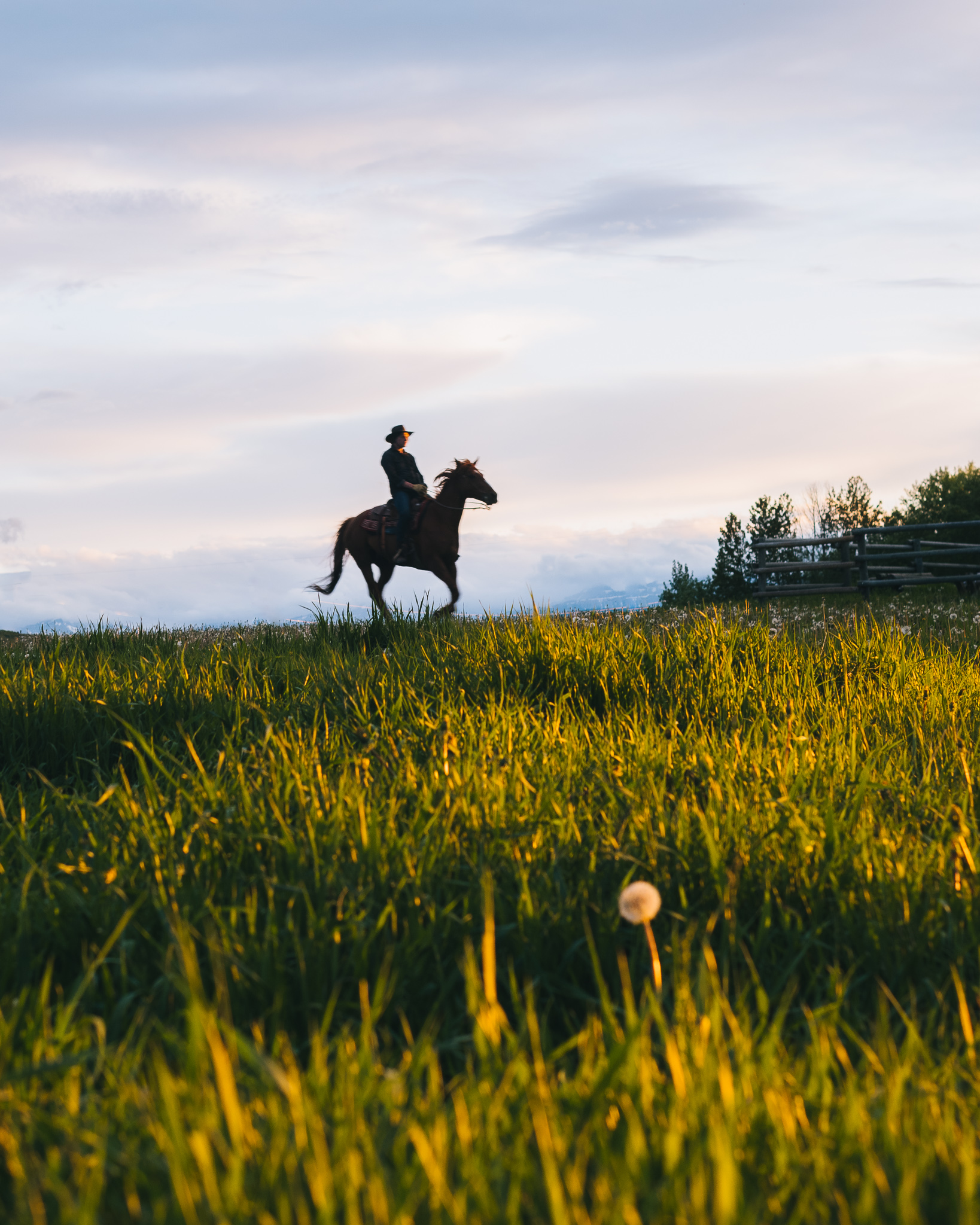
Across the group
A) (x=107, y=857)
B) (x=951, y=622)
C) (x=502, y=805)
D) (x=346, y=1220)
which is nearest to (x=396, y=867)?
(x=502, y=805)

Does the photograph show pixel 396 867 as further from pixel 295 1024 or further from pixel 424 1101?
pixel 424 1101

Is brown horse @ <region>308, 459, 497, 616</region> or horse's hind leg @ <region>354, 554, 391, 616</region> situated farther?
horse's hind leg @ <region>354, 554, 391, 616</region>

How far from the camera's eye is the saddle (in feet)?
61.5

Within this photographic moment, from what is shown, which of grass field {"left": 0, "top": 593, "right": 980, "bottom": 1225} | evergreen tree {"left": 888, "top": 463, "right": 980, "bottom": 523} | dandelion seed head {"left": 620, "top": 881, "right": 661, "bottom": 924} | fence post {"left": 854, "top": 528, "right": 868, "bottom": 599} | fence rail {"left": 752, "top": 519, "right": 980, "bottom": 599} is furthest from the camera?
evergreen tree {"left": 888, "top": 463, "right": 980, "bottom": 523}

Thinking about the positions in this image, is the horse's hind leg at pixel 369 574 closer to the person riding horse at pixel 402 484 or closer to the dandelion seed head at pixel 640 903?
the person riding horse at pixel 402 484

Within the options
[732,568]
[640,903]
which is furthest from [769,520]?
[640,903]

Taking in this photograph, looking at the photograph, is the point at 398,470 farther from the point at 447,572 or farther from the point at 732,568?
the point at 732,568

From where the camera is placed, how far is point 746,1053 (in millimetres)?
1973

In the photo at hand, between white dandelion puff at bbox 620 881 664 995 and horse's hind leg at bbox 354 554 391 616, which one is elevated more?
horse's hind leg at bbox 354 554 391 616

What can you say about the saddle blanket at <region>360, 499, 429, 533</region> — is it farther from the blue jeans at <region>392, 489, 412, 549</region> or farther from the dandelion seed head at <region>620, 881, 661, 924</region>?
the dandelion seed head at <region>620, 881, 661, 924</region>

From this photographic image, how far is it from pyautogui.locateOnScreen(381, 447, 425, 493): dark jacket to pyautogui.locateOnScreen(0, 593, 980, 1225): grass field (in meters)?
13.2

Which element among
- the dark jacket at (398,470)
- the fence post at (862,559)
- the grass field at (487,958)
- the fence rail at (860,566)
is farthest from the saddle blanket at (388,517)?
the grass field at (487,958)

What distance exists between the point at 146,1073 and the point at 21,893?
1.20 meters

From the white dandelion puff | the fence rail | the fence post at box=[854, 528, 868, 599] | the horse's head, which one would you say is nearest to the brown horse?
the horse's head
